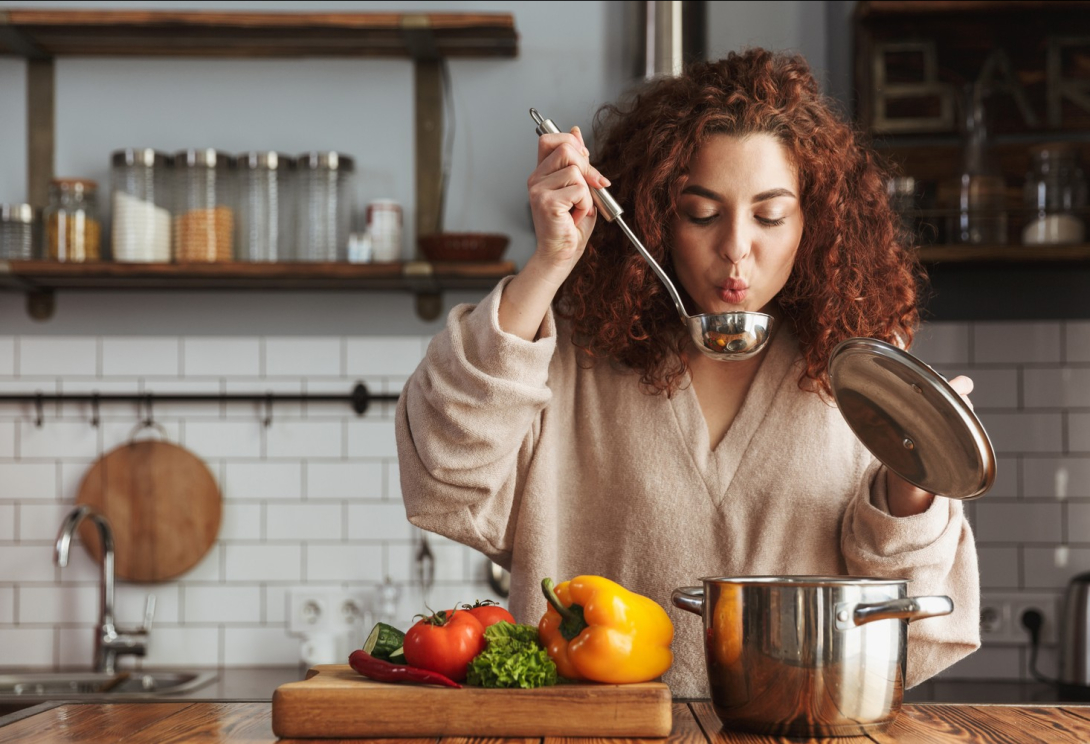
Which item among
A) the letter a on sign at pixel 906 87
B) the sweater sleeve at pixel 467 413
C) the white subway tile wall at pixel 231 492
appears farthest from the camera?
the white subway tile wall at pixel 231 492

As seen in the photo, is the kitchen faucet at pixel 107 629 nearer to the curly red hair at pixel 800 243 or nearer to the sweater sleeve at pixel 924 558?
the curly red hair at pixel 800 243

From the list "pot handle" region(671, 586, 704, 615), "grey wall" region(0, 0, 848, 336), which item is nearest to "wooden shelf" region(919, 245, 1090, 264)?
"grey wall" region(0, 0, 848, 336)

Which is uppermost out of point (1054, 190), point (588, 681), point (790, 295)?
point (1054, 190)

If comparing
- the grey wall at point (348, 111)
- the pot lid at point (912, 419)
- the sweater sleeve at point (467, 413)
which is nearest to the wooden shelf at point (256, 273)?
the grey wall at point (348, 111)

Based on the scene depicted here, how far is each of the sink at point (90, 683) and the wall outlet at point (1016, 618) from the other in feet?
6.09

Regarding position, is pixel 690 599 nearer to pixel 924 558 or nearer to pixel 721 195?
pixel 924 558

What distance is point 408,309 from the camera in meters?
2.78

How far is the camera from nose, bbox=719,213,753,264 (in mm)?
1282

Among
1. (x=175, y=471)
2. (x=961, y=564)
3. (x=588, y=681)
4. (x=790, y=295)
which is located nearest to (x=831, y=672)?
(x=588, y=681)

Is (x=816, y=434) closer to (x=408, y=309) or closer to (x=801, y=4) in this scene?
(x=408, y=309)

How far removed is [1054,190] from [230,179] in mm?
1961

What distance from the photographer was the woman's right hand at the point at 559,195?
116 centimetres

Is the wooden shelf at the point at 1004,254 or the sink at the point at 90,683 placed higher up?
the wooden shelf at the point at 1004,254

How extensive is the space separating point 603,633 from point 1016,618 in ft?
6.48
